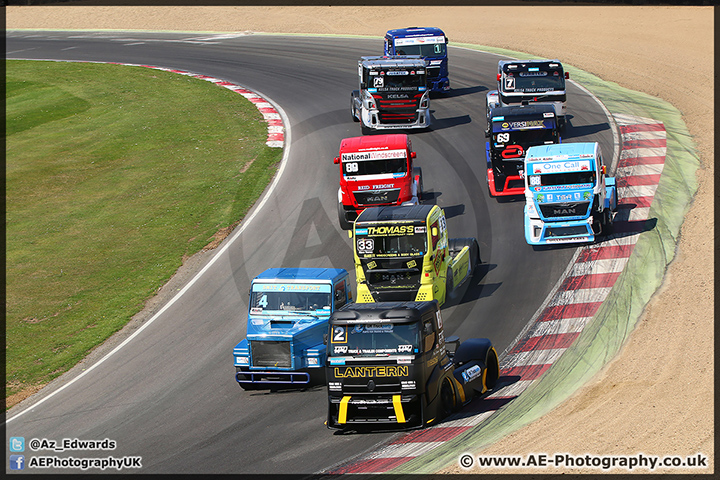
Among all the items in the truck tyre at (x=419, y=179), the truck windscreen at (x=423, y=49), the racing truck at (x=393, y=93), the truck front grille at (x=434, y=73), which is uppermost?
the truck windscreen at (x=423, y=49)

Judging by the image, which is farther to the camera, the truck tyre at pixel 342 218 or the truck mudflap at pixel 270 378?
the truck tyre at pixel 342 218

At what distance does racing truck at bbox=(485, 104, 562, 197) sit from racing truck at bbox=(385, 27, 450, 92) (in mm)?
11992

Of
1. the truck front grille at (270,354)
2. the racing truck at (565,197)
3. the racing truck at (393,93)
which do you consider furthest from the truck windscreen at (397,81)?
the truck front grille at (270,354)

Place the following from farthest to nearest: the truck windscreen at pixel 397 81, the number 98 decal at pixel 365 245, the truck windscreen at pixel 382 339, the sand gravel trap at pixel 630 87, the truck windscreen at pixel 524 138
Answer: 1. the truck windscreen at pixel 397 81
2. the truck windscreen at pixel 524 138
3. the number 98 decal at pixel 365 245
4. the truck windscreen at pixel 382 339
5. the sand gravel trap at pixel 630 87

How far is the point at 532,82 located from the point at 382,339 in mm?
20764

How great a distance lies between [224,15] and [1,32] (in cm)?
1768

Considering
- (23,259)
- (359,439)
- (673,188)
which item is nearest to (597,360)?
(359,439)

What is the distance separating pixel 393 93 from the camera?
3366cm

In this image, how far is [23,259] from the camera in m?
27.1

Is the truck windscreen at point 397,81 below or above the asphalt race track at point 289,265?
above

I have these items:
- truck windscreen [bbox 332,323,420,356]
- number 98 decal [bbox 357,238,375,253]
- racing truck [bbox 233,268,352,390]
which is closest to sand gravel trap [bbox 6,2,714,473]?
truck windscreen [bbox 332,323,420,356]

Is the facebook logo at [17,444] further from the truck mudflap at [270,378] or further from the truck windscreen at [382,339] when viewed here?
the truck windscreen at [382,339]

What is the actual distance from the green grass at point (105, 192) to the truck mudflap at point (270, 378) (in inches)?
226

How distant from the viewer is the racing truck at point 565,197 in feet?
78.9
